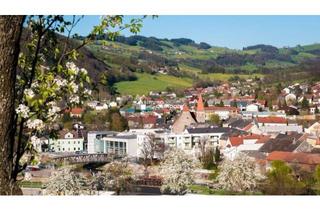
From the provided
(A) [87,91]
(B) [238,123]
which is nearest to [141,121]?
(B) [238,123]

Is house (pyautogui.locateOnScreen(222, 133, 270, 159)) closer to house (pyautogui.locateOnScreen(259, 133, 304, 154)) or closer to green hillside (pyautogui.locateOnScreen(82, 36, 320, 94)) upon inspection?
house (pyautogui.locateOnScreen(259, 133, 304, 154))

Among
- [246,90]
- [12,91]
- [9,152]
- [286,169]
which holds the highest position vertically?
[246,90]

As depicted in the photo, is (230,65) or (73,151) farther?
(230,65)

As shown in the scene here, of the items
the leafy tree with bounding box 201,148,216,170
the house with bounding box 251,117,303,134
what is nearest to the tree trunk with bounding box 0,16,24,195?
the leafy tree with bounding box 201,148,216,170

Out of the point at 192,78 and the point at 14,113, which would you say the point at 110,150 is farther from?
the point at 192,78

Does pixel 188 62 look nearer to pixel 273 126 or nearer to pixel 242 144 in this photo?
pixel 273 126

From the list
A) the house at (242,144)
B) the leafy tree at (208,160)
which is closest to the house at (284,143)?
the house at (242,144)

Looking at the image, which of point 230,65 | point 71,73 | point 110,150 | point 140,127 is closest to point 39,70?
point 71,73
